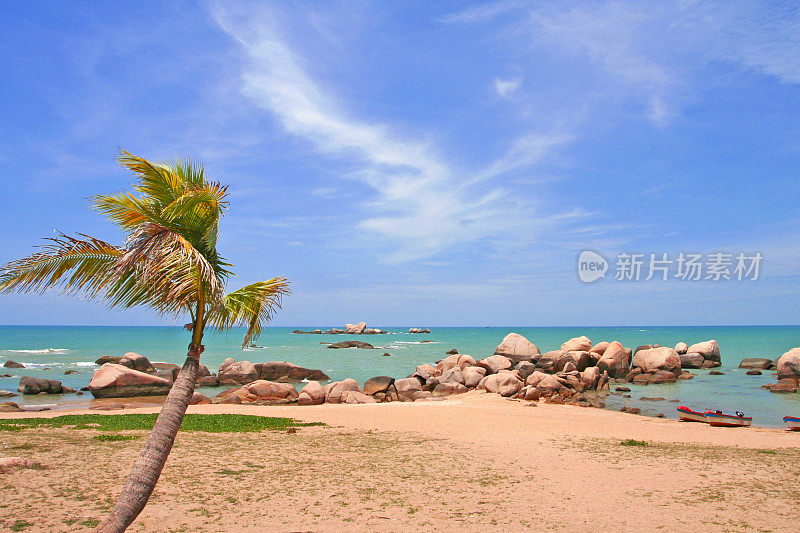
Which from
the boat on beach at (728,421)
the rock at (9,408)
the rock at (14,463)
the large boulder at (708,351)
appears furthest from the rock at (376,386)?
the large boulder at (708,351)

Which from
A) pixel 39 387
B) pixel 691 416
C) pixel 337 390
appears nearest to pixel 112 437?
pixel 337 390

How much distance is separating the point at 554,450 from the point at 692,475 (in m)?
3.83

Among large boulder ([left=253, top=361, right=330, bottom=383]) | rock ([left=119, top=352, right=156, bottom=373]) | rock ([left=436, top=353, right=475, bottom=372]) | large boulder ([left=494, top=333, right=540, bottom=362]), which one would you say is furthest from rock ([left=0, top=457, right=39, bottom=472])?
large boulder ([left=494, top=333, right=540, bottom=362])

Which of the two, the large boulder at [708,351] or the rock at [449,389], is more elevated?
the large boulder at [708,351]

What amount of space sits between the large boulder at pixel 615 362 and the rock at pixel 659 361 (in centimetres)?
135

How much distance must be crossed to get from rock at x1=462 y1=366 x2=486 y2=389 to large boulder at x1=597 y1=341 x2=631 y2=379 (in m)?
12.0

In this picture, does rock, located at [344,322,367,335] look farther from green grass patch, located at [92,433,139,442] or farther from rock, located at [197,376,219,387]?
green grass patch, located at [92,433,139,442]

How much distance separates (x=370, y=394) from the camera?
3148 cm

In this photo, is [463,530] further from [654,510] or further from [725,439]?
[725,439]

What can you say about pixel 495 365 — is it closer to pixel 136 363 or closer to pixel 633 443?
pixel 633 443

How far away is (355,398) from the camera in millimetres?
28703

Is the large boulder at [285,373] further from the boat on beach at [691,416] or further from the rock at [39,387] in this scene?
the boat on beach at [691,416]

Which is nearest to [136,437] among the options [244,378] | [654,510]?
[654,510]

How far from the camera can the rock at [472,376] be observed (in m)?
35.2
